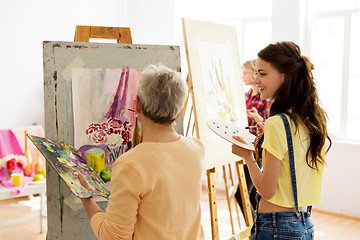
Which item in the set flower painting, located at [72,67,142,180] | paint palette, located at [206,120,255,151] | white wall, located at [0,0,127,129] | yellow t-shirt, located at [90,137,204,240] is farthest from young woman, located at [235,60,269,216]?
white wall, located at [0,0,127,129]

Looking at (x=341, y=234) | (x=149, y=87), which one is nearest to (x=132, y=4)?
(x=341, y=234)

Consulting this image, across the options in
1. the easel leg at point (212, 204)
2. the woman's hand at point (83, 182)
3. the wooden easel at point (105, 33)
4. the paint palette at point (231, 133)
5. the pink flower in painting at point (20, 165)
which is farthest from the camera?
the pink flower in painting at point (20, 165)

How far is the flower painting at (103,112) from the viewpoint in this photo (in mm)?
1800

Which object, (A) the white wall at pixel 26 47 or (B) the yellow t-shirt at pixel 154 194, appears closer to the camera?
(B) the yellow t-shirt at pixel 154 194

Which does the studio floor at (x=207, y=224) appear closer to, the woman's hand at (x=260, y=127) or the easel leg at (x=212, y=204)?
the easel leg at (x=212, y=204)

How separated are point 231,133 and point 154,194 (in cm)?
62

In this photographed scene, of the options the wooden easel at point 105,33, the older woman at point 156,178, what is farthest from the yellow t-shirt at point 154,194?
the wooden easel at point 105,33

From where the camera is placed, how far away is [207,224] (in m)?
3.92

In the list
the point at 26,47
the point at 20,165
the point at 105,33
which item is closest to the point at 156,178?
the point at 105,33

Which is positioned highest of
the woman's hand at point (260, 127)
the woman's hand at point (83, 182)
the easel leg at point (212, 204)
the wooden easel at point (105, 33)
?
the wooden easel at point (105, 33)

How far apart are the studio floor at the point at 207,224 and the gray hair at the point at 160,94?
2.52 m

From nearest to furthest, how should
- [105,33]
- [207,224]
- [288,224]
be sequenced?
[288,224]
[105,33]
[207,224]

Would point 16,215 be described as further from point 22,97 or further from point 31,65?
point 31,65

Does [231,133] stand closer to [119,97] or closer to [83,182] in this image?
[119,97]
